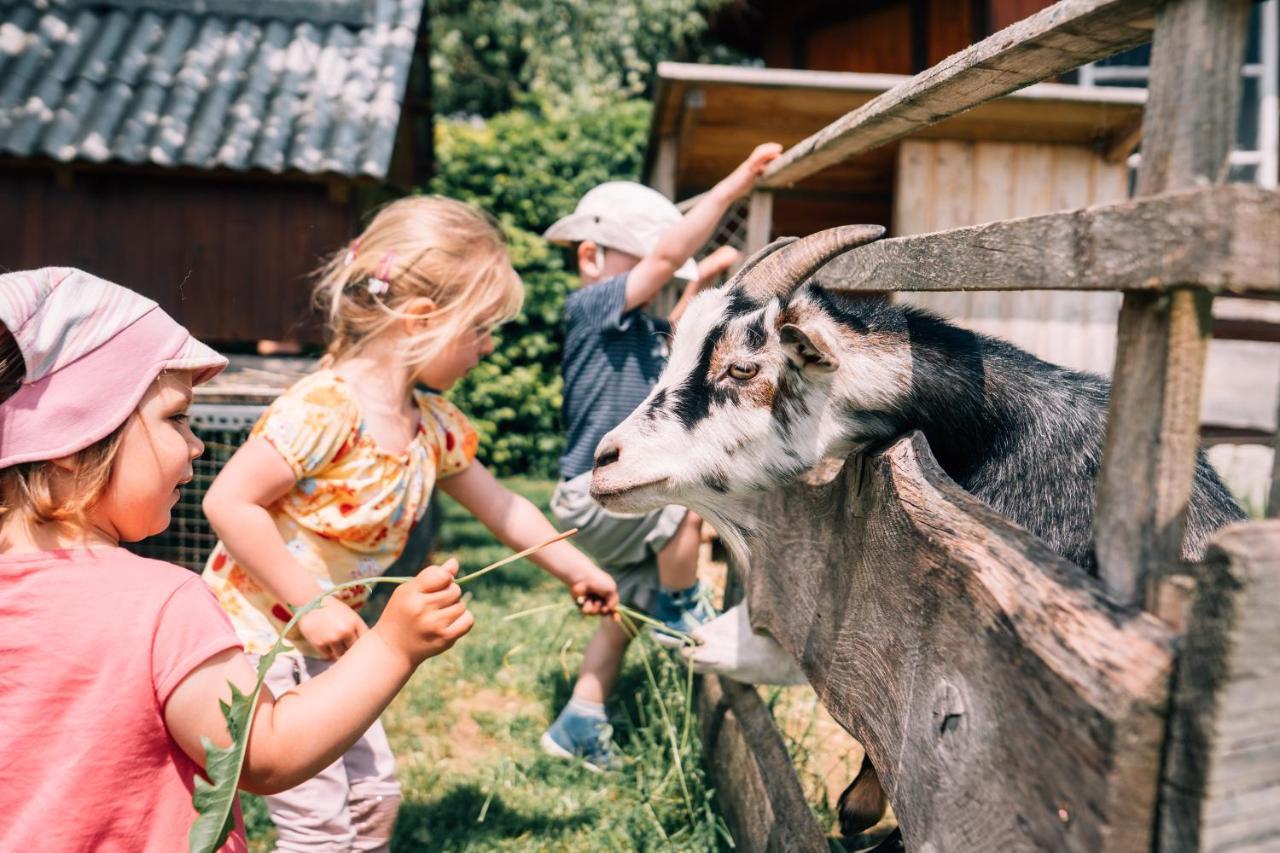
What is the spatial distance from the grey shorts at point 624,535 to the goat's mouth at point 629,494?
51.7 inches

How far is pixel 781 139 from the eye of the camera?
21.4 ft

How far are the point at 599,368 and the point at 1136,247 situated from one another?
2784 millimetres

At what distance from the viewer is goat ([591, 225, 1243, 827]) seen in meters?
1.67

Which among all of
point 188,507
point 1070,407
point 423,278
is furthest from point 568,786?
point 188,507

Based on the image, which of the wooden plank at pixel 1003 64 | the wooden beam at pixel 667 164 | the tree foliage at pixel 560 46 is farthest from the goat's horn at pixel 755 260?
the tree foliage at pixel 560 46

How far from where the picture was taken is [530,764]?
3.29 m

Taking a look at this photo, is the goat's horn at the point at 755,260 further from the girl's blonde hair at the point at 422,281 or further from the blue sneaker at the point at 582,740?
the blue sneaker at the point at 582,740

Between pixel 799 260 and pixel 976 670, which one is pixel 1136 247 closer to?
pixel 976 670

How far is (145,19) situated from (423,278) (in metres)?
5.75

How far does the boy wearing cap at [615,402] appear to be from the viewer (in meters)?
3.36

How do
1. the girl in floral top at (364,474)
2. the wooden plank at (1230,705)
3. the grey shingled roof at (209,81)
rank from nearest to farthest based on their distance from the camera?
1. the wooden plank at (1230,705)
2. the girl in floral top at (364,474)
3. the grey shingled roof at (209,81)

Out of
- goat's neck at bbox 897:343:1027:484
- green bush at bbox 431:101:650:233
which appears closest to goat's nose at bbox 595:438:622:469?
goat's neck at bbox 897:343:1027:484

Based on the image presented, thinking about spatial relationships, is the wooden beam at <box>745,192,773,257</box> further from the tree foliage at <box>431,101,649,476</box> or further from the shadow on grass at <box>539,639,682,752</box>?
the tree foliage at <box>431,101,649,476</box>

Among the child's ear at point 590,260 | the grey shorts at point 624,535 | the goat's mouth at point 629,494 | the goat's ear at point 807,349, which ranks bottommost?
the grey shorts at point 624,535
